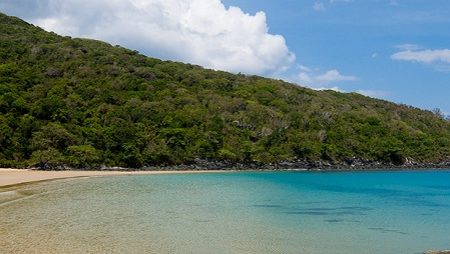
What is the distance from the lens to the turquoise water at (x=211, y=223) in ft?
48.6

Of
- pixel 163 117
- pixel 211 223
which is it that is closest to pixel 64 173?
pixel 163 117

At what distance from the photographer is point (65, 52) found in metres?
84.4

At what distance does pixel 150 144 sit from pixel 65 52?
28.7m

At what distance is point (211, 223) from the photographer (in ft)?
63.4

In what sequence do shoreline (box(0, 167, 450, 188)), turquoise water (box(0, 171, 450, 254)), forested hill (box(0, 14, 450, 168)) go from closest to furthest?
turquoise water (box(0, 171, 450, 254)) → shoreline (box(0, 167, 450, 188)) → forested hill (box(0, 14, 450, 168))

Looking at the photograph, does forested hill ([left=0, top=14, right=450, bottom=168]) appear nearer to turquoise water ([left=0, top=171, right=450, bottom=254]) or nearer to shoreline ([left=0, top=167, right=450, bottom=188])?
shoreline ([left=0, top=167, right=450, bottom=188])

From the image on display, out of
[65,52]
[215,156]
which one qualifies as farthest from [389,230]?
[65,52]

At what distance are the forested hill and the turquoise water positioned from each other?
31.2m

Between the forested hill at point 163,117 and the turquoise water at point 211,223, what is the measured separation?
102 ft

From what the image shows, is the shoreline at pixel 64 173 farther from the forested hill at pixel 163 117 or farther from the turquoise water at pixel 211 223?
the turquoise water at pixel 211 223

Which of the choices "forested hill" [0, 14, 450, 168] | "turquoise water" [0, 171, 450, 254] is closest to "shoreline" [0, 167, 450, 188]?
"forested hill" [0, 14, 450, 168]

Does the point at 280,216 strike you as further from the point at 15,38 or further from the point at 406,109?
the point at 406,109

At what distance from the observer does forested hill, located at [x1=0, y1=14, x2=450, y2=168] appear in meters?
61.6

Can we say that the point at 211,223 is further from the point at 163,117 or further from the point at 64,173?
the point at 163,117
